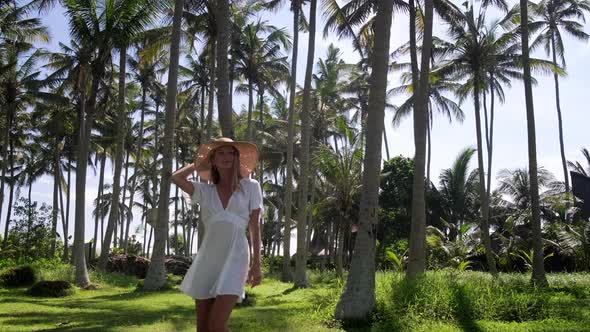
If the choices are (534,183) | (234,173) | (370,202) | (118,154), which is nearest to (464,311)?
(370,202)

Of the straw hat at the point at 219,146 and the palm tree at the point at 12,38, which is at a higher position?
the palm tree at the point at 12,38

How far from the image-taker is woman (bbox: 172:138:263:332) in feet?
11.7

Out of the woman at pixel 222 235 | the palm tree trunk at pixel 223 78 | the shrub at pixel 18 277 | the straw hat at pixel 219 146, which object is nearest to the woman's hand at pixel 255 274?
the woman at pixel 222 235

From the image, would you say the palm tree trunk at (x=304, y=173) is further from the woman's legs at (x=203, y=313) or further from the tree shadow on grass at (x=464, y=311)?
the woman's legs at (x=203, y=313)

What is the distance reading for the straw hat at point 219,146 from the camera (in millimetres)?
4035

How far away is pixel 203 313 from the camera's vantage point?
12.0ft

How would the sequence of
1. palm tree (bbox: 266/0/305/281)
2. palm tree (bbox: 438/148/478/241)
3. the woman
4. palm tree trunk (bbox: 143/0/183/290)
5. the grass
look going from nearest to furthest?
the woman < the grass < palm tree trunk (bbox: 143/0/183/290) < palm tree (bbox: 266/0/305/281) < palm tree (bbox: 438/148/478/241)

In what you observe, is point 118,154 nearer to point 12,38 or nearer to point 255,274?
point 12,38

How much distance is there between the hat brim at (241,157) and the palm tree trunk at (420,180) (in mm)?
9003

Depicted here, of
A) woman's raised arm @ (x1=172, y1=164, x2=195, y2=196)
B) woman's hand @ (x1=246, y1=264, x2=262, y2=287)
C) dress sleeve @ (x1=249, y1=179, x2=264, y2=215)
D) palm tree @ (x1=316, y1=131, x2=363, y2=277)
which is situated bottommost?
woman's hand @ (x1=246, y1=264, x2=262, y2=287)

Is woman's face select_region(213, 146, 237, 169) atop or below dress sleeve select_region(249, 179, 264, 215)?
atop

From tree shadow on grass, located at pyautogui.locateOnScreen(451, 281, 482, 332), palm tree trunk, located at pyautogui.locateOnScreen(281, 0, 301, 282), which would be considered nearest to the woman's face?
tree shadow on grass, located at pyautogui.locateOnScreen(451, 281, 482, 332)

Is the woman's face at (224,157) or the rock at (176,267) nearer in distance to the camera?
the woman's face at (224,157)

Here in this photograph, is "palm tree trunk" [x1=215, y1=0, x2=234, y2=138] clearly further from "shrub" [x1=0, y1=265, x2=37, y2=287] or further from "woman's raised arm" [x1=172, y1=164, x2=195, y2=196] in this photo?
"shrub" [x1=0, y1=265, x2=37, y2=287]
